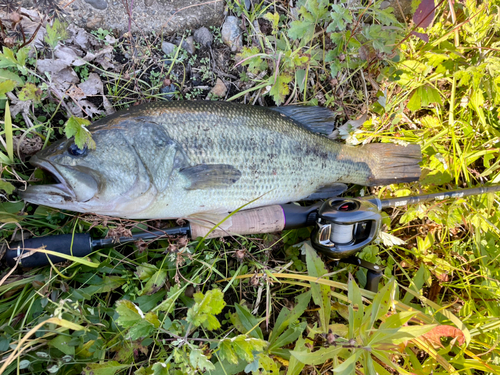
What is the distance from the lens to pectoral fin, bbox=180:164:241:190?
2.31 metres

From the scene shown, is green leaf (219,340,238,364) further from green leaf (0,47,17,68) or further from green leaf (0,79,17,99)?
green leaf (0,47,17,68)

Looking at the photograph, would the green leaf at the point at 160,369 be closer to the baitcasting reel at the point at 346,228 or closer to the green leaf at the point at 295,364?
the green leaf at the point at 295,364

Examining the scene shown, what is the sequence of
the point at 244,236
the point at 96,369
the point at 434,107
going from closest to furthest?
1. the point at 96,369
2. the point at 244,236
3. the point at 434,107

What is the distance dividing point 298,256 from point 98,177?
1815 millimetres

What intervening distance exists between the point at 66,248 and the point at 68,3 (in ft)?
6.52

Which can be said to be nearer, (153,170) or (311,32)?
(153,170)

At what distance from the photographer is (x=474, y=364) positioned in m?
2.49

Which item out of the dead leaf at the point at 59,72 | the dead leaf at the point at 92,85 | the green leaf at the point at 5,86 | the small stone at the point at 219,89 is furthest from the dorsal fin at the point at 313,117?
the green leaf at the point at 5,86

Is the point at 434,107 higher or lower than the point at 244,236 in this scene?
higher

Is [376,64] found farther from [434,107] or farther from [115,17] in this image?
[115,17]

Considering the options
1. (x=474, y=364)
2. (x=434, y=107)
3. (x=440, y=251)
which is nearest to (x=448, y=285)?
(x=440, y=251)

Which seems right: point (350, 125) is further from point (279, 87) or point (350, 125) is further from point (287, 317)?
point (287, 317)

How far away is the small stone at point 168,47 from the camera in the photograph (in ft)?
9.18

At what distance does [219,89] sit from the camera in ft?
9.42
